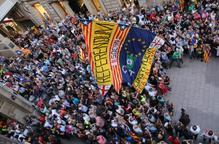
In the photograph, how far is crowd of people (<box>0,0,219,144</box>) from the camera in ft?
62.7

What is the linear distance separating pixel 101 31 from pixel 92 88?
8412 mm

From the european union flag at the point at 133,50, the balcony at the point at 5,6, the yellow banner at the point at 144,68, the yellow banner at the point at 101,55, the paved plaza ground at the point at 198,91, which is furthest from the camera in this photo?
the balcony at the point at 5,6

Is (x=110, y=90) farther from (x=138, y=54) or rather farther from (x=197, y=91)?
(x=138, y=54)

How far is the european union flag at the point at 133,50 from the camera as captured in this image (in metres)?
14.6

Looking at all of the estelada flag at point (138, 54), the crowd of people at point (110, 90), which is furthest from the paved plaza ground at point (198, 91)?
the estelada flag at point (138, 54)

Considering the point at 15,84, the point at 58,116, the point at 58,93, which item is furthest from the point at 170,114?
the point at 15,84

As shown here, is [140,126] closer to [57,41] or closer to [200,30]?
[200,30]

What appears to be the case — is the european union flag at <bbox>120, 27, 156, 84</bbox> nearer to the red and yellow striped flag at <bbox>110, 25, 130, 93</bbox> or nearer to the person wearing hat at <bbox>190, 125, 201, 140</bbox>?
the red and yellow striped flag at <bbox>110, 25, 130, 93</bbox>

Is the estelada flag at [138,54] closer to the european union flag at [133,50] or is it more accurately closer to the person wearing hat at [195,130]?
the european union flag at [133,50]

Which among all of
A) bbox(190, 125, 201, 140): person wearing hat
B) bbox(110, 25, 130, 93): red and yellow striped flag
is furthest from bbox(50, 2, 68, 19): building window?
bbox(190, 125, 201, 140): person wearing hat

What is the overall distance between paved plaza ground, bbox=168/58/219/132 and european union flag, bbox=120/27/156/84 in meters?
6.32

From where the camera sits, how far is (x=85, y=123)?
20.5 meters

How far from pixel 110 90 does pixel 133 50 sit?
278 inches

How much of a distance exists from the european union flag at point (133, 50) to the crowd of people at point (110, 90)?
4.45m
